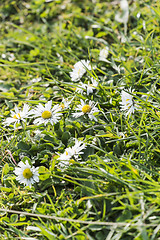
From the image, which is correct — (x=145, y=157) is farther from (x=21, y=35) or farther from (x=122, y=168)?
(x=21, y=35)

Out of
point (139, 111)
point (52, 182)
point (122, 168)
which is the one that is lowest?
point (52, 182)

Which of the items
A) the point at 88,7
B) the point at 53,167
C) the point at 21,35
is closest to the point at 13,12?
the point at 21,35

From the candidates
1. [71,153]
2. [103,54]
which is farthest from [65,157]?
[103,54]

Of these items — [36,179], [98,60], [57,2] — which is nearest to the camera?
[36,179]

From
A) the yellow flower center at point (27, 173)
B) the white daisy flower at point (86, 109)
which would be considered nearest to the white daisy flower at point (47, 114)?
the white daisy flower at point (86, 109)

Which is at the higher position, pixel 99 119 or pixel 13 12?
pixel 13 12

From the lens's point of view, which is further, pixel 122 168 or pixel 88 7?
pixel 88 7

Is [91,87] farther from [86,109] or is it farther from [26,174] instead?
[26,174]

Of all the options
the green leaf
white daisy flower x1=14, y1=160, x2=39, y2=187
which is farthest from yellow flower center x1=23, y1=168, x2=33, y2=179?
the green leaf
